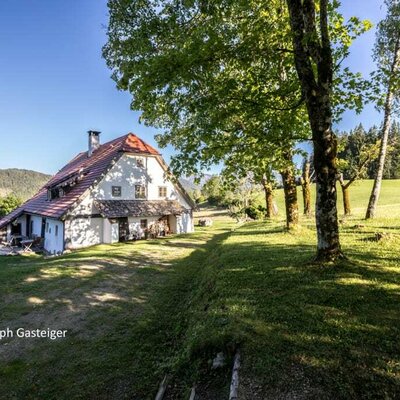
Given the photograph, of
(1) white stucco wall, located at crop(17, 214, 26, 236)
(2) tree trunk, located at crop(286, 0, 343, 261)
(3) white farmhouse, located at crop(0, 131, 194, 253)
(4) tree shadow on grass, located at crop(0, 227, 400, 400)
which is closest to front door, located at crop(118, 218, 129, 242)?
(3) white farmhouse, located at crop(0, 131, 194, 253)

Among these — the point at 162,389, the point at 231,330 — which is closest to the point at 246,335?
the point at 231,330

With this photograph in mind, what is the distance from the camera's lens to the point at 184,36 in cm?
973

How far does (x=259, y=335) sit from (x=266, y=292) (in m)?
2.02

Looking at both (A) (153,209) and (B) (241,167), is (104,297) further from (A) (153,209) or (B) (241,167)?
(A) (153,209)

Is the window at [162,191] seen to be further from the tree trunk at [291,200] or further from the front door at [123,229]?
the tree trunk at [291,200]

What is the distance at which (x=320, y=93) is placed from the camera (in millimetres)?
7637

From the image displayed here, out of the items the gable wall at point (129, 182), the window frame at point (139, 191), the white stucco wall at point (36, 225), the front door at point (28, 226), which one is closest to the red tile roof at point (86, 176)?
the gable wall at point (129, 182)

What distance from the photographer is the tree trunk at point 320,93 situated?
7.49 m

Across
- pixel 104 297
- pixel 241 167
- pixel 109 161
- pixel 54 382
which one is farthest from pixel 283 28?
pixel 109 161

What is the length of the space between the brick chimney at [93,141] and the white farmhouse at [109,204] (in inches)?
10.4

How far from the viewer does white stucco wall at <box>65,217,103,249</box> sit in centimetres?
2384

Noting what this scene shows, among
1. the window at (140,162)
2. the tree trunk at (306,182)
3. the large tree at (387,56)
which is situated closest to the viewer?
the large tree at (387,56)

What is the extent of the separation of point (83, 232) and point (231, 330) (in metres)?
21.9

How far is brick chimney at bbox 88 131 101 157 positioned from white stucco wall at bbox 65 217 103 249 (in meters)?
11.9
